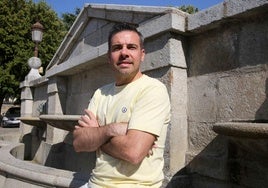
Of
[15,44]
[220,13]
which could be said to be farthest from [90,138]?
[15,44]

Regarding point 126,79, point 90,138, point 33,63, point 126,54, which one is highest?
point 33,63

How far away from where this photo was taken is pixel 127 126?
1920 mm

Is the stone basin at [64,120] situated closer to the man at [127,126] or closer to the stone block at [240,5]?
the stone block at [240,5]

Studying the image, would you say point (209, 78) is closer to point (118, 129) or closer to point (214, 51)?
point (214, 51)

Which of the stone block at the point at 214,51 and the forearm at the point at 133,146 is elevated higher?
the stone block at the point at 214,51

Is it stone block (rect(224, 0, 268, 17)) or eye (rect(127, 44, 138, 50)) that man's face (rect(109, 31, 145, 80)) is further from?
stone block (rect(224, 0, 268, 17))

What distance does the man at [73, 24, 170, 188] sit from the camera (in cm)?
186

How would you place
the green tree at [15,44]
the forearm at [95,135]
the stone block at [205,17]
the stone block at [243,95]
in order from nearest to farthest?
the forearm at [95,135]
the stone block at [243,95]
the stone block at [205,17]
the green tree at [15,44]

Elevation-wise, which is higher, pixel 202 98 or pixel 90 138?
pixel 202 98

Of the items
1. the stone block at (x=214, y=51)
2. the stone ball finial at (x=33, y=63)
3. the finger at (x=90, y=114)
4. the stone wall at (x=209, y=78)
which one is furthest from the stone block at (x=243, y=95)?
the stone ball finial at (x=33, y=63)

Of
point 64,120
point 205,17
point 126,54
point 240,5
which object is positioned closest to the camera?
point 126,54

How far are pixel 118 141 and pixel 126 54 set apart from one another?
59cm

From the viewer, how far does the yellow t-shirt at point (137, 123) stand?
1.87 meters

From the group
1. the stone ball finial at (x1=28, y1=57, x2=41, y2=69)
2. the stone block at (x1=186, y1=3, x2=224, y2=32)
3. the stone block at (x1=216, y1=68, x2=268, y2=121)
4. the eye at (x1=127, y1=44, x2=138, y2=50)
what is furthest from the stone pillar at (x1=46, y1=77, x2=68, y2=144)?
the eye at (x1=127, y1=44, x2=138, y2=50)
